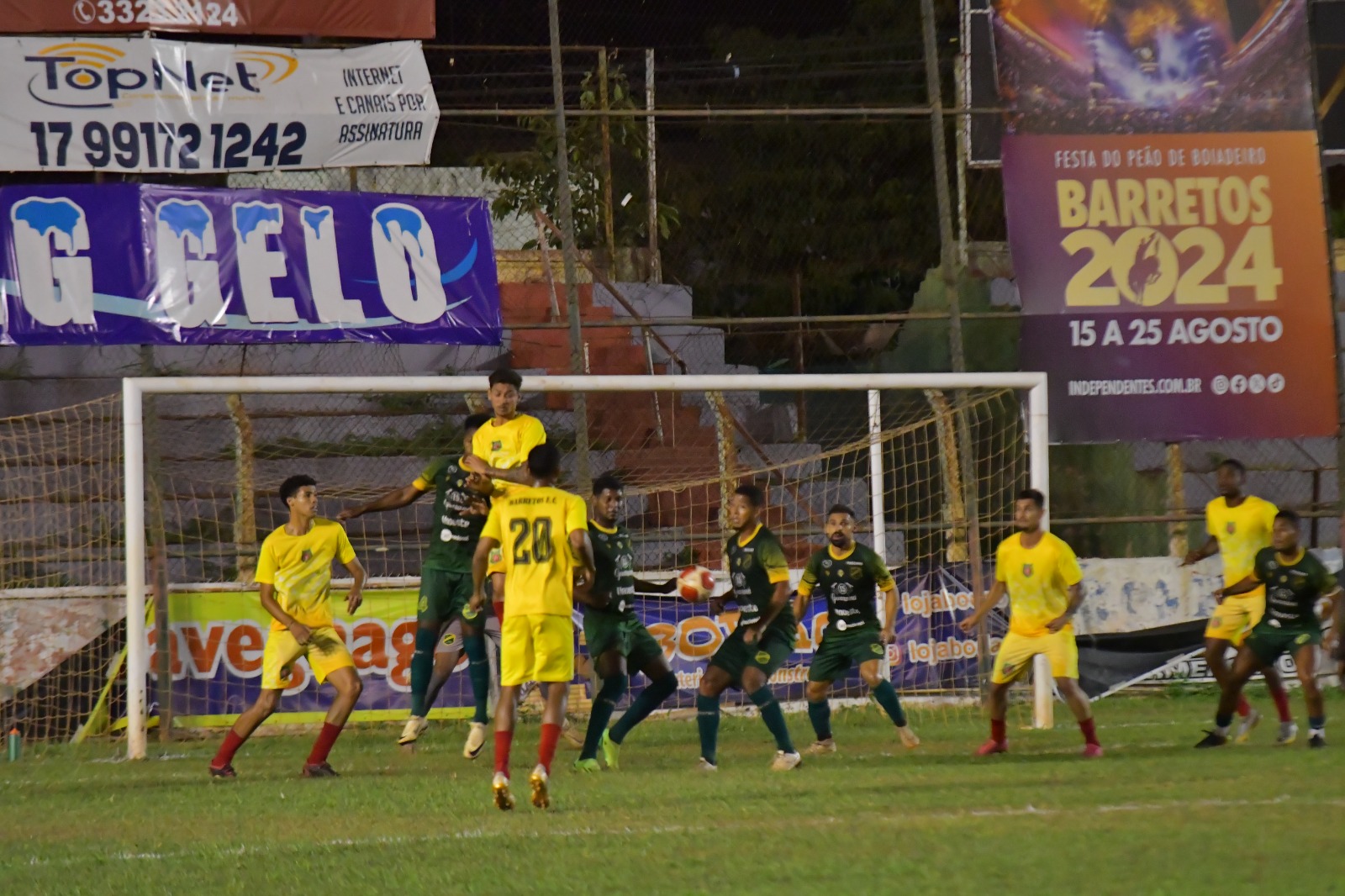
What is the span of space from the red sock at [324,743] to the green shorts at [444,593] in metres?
1.29

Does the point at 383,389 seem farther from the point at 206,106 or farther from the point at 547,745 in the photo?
the point at 547,745

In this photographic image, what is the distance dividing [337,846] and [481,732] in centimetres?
361

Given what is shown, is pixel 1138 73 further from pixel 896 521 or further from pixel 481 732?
pixel 481 732

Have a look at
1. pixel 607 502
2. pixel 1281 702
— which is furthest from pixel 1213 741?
pixel 607 502

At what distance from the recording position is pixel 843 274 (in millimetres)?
23453

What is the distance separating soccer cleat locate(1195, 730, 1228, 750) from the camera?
11.4 m

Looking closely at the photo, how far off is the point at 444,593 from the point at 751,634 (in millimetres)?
2278

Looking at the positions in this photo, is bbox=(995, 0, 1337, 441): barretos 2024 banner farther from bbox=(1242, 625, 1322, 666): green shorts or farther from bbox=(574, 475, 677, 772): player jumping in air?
bbox=(574, 475, 677, 772): player jumping in air

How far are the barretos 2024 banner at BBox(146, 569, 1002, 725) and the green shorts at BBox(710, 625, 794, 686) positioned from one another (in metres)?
3.65

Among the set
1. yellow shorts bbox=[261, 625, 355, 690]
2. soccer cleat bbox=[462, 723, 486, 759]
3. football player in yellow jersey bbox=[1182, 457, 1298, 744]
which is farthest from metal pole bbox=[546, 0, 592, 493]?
football player in yellow jersey bbox=[1182, 457, 1298, 744]

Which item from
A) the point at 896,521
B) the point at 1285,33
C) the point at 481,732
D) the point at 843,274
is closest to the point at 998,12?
the point at 1285,33

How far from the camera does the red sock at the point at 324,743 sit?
34.7ft

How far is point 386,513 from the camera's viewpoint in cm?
1831

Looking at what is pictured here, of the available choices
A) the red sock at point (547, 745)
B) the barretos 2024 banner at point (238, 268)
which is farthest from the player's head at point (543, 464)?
the barretos 2024 banner at point (238, 268)
